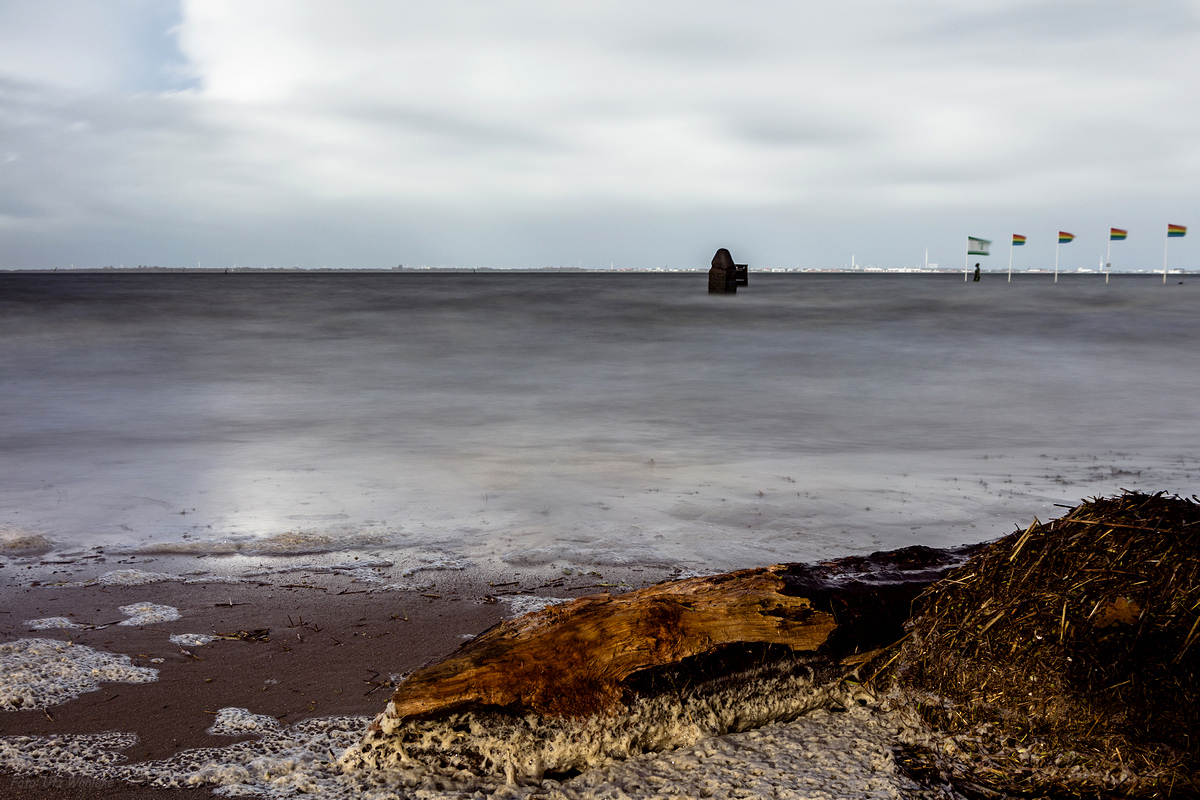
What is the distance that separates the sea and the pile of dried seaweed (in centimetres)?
31

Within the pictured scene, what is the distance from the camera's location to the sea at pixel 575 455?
15.4 ft

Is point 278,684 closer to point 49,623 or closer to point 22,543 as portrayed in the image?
point 49,623

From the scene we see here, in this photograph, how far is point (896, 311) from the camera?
3159 cm

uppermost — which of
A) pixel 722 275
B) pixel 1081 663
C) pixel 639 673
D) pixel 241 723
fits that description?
pixel 722 275

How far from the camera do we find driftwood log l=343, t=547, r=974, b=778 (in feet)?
7.72

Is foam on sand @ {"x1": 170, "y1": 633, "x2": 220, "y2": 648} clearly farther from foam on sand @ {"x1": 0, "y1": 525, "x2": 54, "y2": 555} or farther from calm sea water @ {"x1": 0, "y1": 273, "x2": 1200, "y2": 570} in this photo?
foam on sand @ {"x1": 0, "y1": 525, "x2": 54, "y2": 555}

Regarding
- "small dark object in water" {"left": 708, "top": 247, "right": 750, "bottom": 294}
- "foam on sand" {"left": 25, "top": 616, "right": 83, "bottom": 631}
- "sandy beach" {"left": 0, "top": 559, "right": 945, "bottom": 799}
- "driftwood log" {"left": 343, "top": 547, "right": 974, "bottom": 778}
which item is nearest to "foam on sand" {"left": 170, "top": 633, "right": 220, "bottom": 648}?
"sandy beach" {"left": 0, "top": 559, "right": 945, "bottom": 799}

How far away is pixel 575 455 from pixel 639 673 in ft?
19.8

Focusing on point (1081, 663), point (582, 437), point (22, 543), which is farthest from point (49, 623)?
point (582, 437)

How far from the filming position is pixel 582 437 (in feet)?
31.9

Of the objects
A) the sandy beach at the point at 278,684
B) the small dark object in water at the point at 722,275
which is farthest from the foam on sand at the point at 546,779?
the small dark object in water at the point at 722,275

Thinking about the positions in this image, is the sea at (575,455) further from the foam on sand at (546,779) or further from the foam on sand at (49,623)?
the foam on sand at (49,623)

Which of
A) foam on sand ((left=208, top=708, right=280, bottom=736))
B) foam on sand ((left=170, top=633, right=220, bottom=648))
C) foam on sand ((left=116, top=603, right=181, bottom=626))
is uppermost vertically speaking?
foam on sand ((left=116, top=603, right=181, bottom=626))

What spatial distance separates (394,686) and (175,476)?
5.20m
